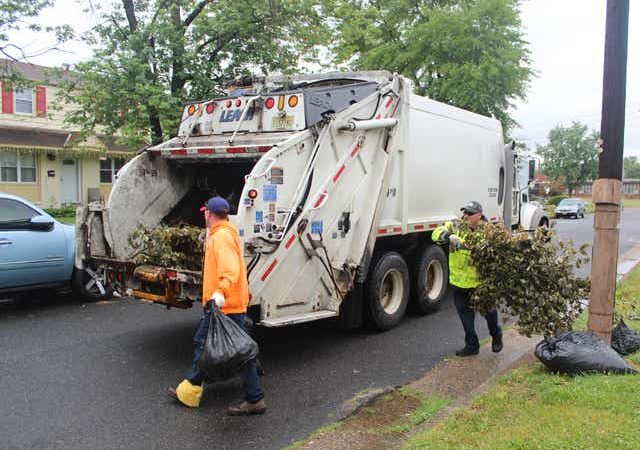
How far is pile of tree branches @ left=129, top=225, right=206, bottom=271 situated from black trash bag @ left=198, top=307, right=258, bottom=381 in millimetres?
1608

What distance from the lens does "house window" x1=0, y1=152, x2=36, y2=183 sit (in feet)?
67.2

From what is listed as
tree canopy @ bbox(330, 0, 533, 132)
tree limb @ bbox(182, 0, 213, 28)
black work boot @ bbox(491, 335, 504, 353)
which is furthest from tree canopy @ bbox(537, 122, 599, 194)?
black work boot @ bbox(491, 335, 504, 353)

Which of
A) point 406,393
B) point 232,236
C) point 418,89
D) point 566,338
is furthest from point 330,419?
point 418,89

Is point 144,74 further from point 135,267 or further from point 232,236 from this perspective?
point 232,236

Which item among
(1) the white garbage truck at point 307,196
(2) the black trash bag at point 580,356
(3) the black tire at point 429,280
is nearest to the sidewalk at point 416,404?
(2) the black trash bag at point 580,356

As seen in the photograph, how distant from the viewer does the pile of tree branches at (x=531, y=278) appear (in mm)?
5109

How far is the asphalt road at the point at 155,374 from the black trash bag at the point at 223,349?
456 millimetres

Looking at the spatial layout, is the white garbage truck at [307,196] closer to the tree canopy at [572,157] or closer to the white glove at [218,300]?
the white glove at [218,300]

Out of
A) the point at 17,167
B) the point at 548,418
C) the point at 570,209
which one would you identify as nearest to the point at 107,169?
the point at 17,167

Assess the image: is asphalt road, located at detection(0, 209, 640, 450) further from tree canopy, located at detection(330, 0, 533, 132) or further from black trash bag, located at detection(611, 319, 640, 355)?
tree canopy, located at detection(330, 0, 533, 132)

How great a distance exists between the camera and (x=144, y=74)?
11.4m

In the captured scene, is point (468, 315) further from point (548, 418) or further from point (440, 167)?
point (440, 167)

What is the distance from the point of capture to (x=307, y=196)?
560cm

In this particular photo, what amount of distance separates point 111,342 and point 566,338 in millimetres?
4456
